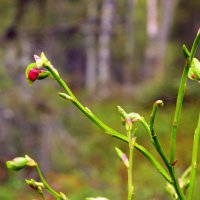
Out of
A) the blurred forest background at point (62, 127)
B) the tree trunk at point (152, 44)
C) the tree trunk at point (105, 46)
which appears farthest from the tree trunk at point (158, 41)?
the blurred forest background at point (62, 127)

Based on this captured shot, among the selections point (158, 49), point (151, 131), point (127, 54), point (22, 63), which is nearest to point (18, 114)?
point (22, 63)

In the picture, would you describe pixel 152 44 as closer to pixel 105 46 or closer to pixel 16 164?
pixel 105 46

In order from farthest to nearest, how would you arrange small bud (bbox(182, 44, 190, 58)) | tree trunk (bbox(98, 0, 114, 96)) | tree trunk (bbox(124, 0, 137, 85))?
tree trunk (bbox(124, 0, 137, 85))
tree trunk (bbox(98, 0, 114, 96))
small bud (bbox(182, 44, 190, 58))

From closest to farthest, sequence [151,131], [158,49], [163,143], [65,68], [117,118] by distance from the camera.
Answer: [151,131], [163,143], [117,118], [158,49], [65,68]

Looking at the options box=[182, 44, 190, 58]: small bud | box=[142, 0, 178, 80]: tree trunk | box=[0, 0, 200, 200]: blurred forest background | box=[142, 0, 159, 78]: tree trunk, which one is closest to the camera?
box=[182, 44, 190, 58]: small bud

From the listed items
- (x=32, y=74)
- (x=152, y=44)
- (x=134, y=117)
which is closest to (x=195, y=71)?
(x=134, y=117)

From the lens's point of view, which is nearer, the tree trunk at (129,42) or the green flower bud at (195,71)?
the green flower bud at (195,71)

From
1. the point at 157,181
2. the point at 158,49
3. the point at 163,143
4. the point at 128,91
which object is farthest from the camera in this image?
the point at 158,49

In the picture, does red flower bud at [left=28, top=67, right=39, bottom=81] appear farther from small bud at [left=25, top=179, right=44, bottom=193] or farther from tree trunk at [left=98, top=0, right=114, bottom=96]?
tree trunk at [left=98, top=0, right=114, bottom=96]

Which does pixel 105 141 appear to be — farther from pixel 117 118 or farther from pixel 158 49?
pixel 158 49

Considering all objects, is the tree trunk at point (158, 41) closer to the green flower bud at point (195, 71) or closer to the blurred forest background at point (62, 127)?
the blurred forest background at point (62, 127)

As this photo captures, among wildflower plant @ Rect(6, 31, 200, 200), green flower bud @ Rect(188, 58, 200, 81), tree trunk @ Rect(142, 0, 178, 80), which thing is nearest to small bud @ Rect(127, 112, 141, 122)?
wildflower plant @ Rect(6, 31, 200, 200)
